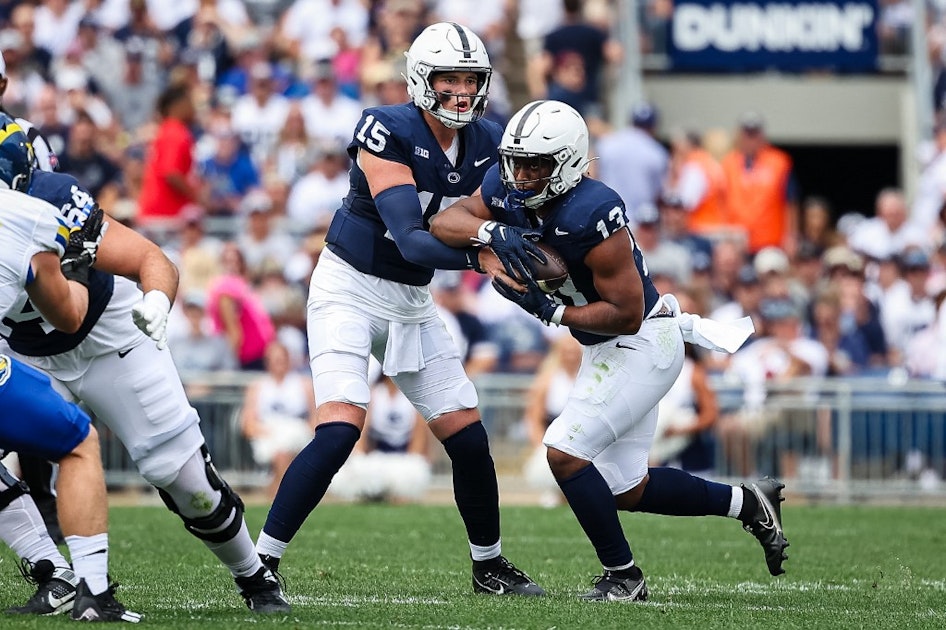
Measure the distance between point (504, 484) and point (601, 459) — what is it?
555 centimetres

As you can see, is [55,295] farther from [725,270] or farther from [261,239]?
[725,270]

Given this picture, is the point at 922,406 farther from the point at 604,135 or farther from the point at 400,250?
the point at 400,250

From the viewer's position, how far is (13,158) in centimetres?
535

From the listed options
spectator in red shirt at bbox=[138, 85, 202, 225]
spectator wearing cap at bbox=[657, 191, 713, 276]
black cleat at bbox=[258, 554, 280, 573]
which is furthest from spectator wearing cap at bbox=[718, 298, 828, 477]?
black cleat at bbox=[258, 554, 280, 573]

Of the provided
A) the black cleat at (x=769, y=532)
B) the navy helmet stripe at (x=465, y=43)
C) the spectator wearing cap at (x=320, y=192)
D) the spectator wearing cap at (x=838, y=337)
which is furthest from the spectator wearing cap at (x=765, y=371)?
the navy helmet stripe at (x=465, y=43)

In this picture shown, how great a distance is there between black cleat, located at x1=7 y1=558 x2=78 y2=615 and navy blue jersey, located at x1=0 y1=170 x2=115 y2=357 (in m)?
0.76

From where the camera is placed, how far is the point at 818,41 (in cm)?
1672

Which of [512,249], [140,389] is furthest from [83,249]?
[512,249]

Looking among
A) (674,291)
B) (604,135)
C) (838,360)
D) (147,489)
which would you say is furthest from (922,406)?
(147,489)

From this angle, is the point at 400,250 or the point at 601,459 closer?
the point at 400,250

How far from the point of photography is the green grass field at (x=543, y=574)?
5805mm

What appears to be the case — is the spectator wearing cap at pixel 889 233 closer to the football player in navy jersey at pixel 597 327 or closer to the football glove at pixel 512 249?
the football player in navy jersey at pixel 597 327

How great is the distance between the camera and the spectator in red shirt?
13492 mm

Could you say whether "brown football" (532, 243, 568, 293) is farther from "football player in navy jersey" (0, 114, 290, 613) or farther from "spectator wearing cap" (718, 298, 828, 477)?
"spectator wearing cap" (718, 298, 828, 477)
